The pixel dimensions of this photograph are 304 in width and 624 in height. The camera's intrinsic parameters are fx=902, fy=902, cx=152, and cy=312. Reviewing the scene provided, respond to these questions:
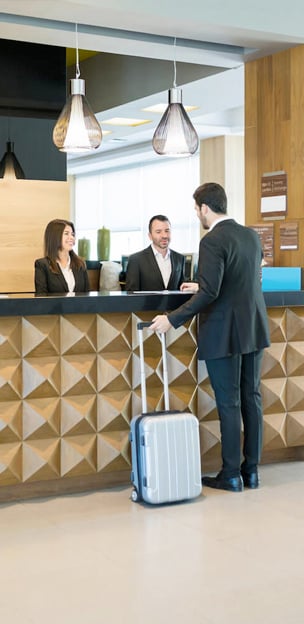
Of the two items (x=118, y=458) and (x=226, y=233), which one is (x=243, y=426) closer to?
(x=118, y=458)

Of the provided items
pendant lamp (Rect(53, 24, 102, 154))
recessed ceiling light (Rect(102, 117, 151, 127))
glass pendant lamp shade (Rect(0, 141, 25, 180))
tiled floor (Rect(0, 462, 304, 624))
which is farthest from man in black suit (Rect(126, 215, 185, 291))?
recessed ceiling light (Rect(102, 117, 151, 127))

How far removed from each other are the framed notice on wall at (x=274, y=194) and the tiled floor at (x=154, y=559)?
85.7 inches

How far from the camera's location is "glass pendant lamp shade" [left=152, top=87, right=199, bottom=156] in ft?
19.1

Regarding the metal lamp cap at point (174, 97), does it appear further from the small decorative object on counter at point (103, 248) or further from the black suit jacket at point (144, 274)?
the small decorative object on counter at point (103, 248)

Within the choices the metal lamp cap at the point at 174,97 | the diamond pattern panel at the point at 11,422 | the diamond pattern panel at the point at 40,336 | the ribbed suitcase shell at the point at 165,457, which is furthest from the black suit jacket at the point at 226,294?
the metal lamp cap at the point at 174,97

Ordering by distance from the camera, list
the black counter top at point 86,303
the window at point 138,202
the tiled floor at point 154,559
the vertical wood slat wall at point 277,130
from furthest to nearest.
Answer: the window at point 138,202
the vertical wood slat wall at point 277,130
the black counter top at point 86,303
the tiled floor at point 154,559

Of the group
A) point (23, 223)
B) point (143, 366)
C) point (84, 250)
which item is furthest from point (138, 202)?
point (143, 366)

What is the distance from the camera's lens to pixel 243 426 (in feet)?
17.7

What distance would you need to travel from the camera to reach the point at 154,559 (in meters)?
3.98

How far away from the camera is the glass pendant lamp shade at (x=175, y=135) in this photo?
583cm

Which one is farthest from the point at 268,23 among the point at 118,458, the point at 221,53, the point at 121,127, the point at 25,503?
the point at 121,127

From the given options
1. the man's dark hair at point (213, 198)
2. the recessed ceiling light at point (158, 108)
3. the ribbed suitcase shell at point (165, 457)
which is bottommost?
the ribbed suitcase shell at point (165, 457)

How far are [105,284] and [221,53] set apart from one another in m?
3.21

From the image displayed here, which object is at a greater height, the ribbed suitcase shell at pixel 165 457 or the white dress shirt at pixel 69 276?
the white dress shirt at pixel 69 276
